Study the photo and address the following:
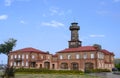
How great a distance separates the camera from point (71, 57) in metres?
84.8

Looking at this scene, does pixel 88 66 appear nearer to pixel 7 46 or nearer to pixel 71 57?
pixel 71 57

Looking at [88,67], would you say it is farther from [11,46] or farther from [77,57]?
[11,46]

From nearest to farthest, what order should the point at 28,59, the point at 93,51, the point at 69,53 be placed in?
the point at 93,51
the point at 69,53
the point at 28,59

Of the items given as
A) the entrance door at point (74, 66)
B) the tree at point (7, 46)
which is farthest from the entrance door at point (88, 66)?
the tree at point (7, 46)

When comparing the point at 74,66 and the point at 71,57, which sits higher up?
the point at 71,57

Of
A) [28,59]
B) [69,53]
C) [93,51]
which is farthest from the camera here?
[28,59]

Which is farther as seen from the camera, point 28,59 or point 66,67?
point 28,59

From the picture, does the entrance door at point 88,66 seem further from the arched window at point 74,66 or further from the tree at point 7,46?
the tree at point 7,46

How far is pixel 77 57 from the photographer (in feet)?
273

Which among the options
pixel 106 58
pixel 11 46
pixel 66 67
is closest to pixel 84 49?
pixel 66 67

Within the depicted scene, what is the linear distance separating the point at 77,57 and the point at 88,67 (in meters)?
5.13

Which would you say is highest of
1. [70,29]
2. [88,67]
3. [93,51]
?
[70,29]

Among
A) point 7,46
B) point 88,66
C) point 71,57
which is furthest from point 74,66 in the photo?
point 7,46

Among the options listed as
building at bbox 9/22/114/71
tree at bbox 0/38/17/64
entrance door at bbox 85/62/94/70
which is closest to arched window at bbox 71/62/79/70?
building at bbox 9/22/114/71
